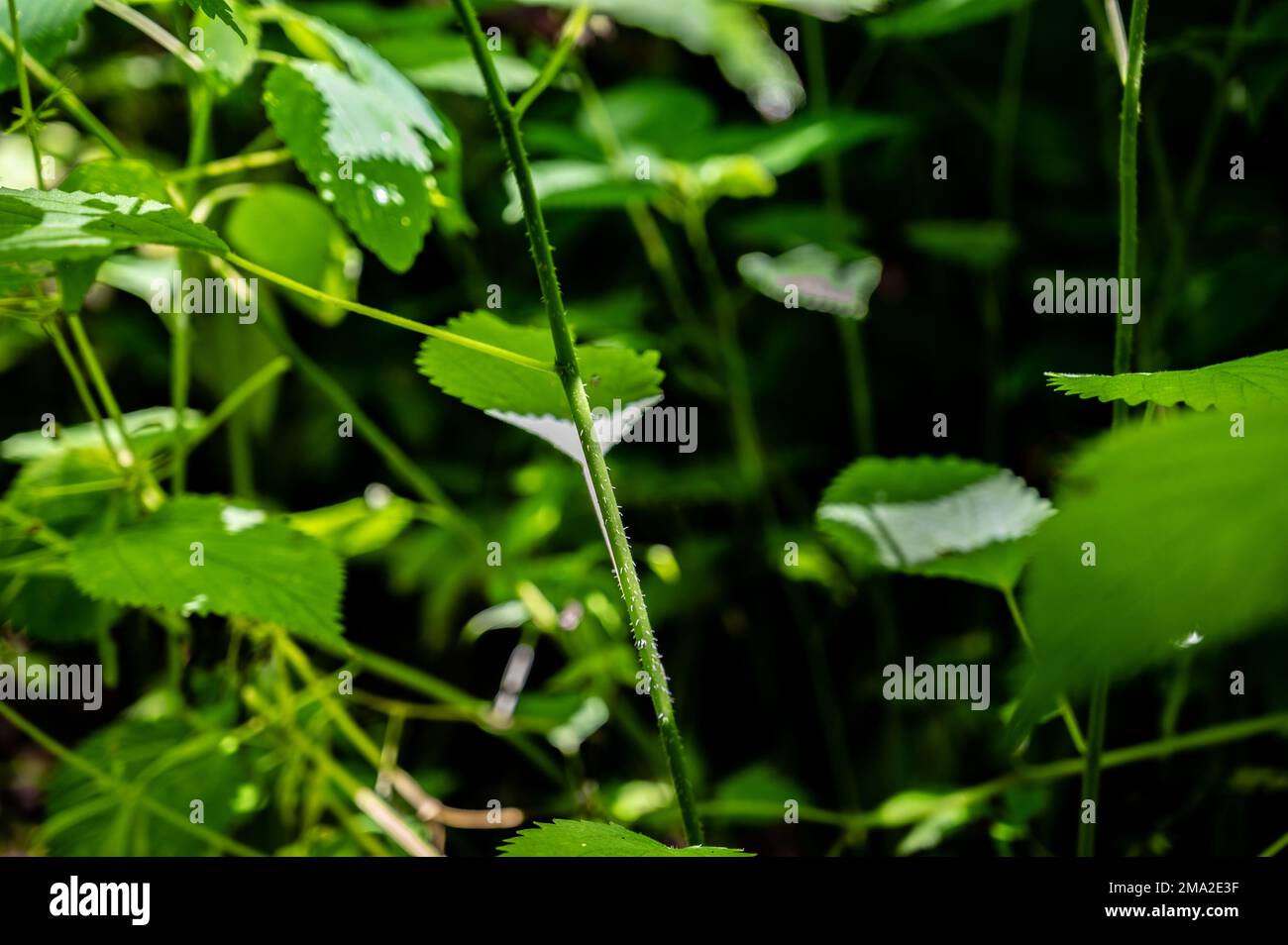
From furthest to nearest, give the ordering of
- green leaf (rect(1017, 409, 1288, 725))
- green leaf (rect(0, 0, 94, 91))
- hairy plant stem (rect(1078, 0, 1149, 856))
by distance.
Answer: green leaf (rect(0, 0, 94, 91))
hairy plant stem (rect(1078, 0, 1149, 856))
green leaf (rect(1017, 409, 1288, 725))

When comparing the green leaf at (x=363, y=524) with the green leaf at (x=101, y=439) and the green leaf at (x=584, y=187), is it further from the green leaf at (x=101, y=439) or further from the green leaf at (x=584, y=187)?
the green leaf at (x=584, y=187)

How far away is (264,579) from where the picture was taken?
552 mm

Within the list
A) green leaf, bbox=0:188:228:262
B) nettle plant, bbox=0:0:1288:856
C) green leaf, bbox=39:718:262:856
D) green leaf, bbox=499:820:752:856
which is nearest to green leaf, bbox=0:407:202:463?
nettle plant, bbox=0:0:1288:856

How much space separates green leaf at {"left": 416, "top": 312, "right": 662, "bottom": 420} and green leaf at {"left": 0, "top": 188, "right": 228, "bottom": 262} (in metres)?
0.14

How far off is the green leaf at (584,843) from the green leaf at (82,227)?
0.92ft

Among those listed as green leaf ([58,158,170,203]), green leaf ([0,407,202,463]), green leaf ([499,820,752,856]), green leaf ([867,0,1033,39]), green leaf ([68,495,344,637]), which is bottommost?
green leaf ([499,820,752,856])

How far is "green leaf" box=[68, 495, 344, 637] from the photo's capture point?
52cm

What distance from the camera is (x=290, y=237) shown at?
81 centimetres

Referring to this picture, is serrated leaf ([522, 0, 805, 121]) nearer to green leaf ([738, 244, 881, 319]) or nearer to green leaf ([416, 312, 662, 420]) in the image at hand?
green leaf ([738, 244, 881, 319])

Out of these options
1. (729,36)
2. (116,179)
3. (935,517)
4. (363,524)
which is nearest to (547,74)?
(116,179)

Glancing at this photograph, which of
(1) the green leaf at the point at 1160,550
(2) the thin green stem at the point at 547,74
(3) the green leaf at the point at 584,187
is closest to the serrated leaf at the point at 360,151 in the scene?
(2) the thin green stem at the point at 547,74

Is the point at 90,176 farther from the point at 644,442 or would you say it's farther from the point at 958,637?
the point at 958,637

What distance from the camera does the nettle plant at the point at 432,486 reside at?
0.74ft
